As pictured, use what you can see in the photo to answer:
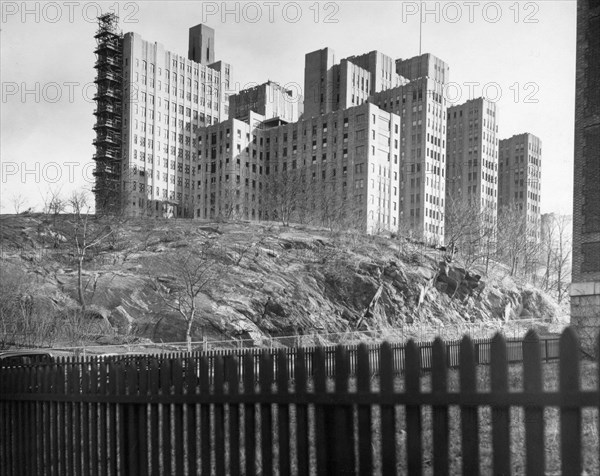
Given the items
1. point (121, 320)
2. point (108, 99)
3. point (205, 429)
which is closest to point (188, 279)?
point (121, 320)

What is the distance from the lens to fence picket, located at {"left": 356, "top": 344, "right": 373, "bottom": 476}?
4.36m

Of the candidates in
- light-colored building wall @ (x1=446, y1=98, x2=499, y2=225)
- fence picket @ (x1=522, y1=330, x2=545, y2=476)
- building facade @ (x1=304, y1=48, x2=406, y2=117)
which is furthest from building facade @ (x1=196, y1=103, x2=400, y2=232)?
fence picket @ (x1=522, y1=330, x2=545, y2=476)

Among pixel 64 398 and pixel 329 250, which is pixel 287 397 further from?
pixel 329 250

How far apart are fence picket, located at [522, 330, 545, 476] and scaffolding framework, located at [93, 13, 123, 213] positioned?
128m

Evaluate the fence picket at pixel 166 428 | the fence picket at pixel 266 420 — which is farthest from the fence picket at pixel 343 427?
the fence picket at pixel 166 428

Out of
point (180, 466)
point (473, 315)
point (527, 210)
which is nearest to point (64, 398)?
point (180, 466)

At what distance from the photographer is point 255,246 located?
57594 mm

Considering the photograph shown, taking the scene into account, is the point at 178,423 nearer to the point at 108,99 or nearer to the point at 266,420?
the point at 266,420

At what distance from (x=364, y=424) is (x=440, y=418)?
0.56 m

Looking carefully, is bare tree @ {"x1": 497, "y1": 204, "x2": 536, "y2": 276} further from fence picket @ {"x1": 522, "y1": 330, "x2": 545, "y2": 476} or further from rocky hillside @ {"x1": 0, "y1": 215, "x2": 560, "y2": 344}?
fence picket @ {"x1": 522, "y1": 330, "x2": 545, "y2": 476}

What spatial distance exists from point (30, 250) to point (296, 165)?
301ft

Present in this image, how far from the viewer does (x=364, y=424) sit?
437 centimetres

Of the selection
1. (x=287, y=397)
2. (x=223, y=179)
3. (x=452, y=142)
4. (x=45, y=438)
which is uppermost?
(x=452, y=142)

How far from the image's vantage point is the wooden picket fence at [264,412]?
3.75 meters
